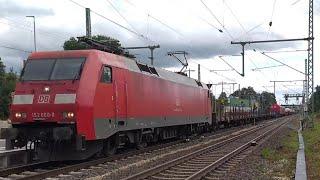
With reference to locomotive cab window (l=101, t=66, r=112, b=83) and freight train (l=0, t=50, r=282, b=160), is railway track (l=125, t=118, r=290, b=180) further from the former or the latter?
locomotive cab window (l=101, t=66, r=112, b=83)

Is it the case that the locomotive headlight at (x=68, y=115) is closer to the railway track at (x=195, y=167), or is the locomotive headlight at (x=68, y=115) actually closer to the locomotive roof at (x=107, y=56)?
the locomotive roof at (x=107, y=56)

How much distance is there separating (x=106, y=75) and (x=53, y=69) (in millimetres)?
1615

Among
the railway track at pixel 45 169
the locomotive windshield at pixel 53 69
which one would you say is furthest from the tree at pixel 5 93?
the railway track at pixel 45 169

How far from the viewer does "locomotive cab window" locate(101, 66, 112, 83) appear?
651 inches

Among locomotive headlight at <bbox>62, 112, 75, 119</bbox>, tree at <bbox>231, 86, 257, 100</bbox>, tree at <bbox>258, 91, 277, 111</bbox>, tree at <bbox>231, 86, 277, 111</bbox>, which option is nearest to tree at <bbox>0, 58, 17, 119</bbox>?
tree at <bbox>231, 86, 277, 111</bbox>

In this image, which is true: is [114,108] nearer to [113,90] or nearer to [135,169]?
[113,90]

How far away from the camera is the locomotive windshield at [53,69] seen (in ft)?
52.2

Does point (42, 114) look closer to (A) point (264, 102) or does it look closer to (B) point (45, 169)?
(B) point (45, 169)

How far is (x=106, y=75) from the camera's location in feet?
55.1

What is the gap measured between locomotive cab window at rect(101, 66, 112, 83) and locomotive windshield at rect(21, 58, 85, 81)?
0.85m

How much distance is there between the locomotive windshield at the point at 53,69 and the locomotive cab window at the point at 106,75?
85 centimetres

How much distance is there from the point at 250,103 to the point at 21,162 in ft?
177

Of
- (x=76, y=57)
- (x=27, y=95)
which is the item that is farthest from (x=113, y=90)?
(x=27, y=95)

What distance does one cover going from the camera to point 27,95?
15.9 m
